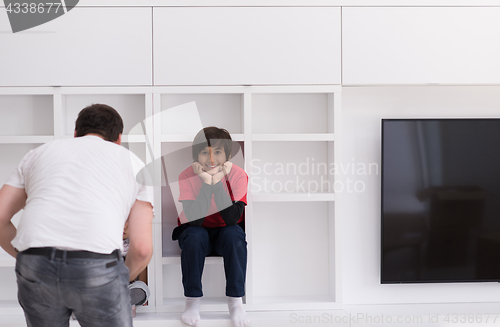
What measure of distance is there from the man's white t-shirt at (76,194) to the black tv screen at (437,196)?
1.46 meters

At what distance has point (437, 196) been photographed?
2.14 m

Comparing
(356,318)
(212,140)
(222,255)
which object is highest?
(212,140)

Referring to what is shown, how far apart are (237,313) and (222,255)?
28cm

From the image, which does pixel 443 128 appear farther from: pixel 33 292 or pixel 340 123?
pixel 33 292

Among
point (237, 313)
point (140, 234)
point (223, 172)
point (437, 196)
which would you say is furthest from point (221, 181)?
point (437, 196)

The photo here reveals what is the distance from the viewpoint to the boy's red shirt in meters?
1.95

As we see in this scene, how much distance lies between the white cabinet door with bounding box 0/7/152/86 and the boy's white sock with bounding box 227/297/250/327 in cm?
121

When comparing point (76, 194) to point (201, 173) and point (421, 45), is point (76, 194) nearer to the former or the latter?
point (201, 173)

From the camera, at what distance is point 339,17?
2.01 m

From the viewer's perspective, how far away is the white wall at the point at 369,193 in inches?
87.6

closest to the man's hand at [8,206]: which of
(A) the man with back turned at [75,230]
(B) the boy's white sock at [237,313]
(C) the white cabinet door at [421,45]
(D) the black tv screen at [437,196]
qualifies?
(A) the man with back turned at [75,230]

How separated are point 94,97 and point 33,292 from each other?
1232 mm

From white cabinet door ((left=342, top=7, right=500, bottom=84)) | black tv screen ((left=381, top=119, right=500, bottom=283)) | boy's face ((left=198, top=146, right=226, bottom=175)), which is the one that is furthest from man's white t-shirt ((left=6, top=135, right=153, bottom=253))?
black tv screen ((left=381, top=119, right=500, bottom=283))

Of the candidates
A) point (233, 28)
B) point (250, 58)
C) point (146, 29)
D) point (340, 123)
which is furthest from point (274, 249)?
point (146, 29)
